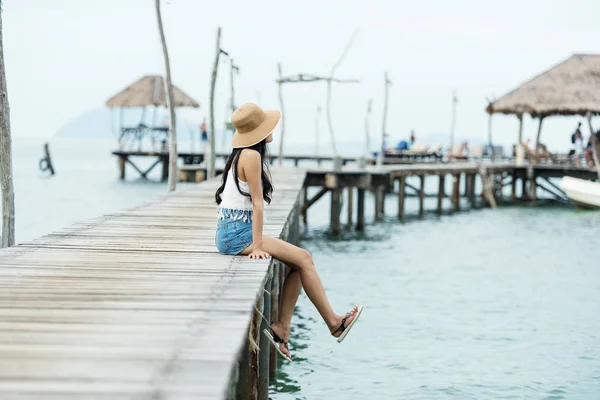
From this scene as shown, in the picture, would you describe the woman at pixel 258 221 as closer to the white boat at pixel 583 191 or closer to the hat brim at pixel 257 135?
the hat brim at pixel 257 135

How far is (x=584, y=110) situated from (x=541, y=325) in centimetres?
2051

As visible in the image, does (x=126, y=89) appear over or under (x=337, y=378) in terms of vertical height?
over

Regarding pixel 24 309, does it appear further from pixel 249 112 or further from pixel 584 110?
pixel 584 110

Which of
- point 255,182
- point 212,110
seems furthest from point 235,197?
point 212,110

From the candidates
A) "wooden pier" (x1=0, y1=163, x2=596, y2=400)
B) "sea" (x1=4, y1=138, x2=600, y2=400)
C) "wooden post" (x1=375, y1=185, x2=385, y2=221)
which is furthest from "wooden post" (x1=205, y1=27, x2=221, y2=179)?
"wooden pier" (x1=0, y1=163, x2=596, y2=400)

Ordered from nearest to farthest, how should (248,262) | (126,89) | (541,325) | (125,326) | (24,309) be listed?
(125,326) < (24,309) < (248,262) < (541,325) < (126,89)

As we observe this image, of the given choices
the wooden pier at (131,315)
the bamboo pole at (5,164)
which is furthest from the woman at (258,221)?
the bamboo pole at (5,164)

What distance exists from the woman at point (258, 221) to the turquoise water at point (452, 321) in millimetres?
2404

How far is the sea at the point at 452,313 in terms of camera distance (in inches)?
322

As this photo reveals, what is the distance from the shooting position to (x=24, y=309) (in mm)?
3863

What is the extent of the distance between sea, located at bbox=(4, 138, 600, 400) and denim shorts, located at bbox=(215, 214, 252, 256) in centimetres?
244

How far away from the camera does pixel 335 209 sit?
19.6m

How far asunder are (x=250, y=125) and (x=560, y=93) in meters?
26.8

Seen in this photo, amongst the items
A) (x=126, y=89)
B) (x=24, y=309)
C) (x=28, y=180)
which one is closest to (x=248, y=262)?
(x=24, y=309)
